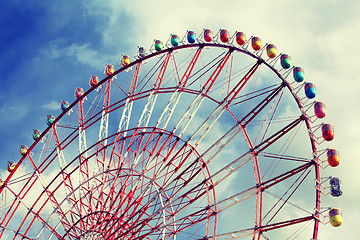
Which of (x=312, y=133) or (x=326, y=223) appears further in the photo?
(x=312, y=133)

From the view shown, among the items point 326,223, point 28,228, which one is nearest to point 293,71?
point 326,223

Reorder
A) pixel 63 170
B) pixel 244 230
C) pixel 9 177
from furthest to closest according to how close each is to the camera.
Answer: pixel 9 177 < pixel 63 170 < pixel 244 230

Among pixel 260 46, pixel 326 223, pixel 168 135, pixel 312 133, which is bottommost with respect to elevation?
pixel 326 223

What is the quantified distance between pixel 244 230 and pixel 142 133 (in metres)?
9.08

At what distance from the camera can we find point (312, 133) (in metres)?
21.3

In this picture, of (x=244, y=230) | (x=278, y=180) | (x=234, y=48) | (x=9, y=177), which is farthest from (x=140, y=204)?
(x=9, y=177)

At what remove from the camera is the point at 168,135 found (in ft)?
85.0

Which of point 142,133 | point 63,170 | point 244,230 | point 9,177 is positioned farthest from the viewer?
point 9,177

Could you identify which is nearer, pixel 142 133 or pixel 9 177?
pixel 142 133

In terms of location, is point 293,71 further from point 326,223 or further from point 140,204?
point 140,204

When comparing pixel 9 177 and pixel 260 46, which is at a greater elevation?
pixel 260 46

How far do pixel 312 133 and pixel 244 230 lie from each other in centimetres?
561

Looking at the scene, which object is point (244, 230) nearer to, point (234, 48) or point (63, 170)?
point (234, 48)

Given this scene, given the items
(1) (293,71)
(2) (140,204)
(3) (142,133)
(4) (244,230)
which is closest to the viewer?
(4) (244,230)
